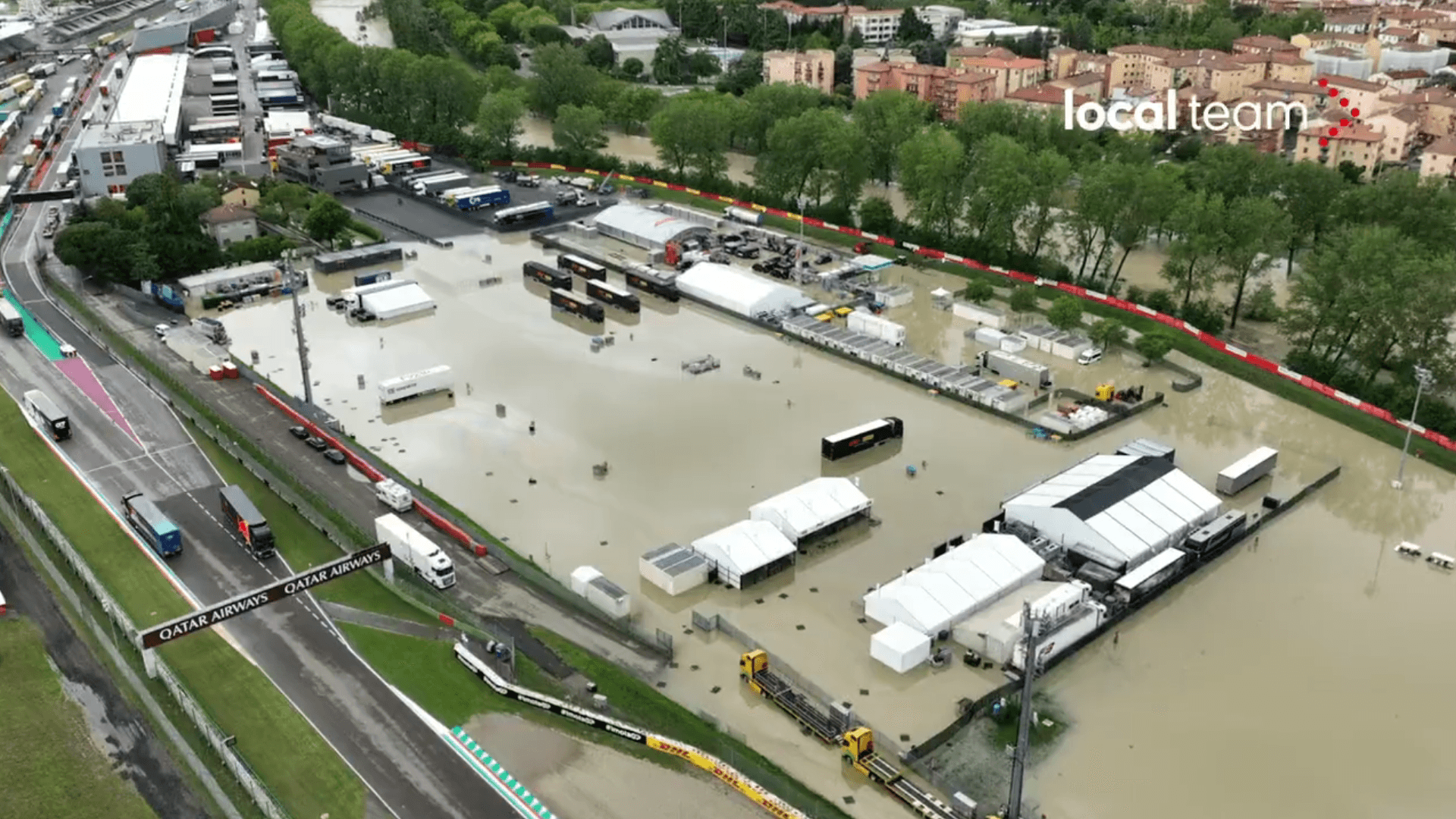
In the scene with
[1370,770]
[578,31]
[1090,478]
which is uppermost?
[578,31]

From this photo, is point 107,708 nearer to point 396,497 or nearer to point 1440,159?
point 396,497

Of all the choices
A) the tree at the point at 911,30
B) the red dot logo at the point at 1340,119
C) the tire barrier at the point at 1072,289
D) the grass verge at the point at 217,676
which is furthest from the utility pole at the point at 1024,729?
the tree at the point at 911,30

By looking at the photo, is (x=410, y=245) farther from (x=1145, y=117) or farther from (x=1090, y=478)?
(x=1145, y=117)

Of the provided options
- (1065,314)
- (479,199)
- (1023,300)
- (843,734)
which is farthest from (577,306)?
(843,734)

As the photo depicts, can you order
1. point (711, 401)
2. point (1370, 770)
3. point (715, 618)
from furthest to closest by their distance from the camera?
1. point (711, 401)
2. point (715, 618)
3. point (1370, 770)

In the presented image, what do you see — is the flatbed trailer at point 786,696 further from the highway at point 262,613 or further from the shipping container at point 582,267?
the shipping container at point 582,267

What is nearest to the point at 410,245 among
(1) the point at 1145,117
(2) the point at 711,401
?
(2) the point at 711,401

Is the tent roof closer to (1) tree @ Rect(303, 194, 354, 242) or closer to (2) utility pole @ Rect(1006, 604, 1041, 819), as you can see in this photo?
(2) utility pole @ Rect(1006, 604, 1041, 819)

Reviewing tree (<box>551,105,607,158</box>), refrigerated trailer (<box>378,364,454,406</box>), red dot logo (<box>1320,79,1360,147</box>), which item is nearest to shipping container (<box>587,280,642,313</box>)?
refrigerated trailer (<box>378,364,454,406</box>)

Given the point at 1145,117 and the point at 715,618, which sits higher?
the point at 1145,117
